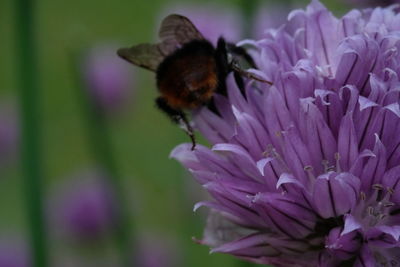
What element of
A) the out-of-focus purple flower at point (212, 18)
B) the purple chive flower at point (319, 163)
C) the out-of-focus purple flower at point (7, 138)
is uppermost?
the purple chive flower at point (319, 163)

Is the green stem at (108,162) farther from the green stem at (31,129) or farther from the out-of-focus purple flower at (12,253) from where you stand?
the out-of-focus purple flower at (12,253)

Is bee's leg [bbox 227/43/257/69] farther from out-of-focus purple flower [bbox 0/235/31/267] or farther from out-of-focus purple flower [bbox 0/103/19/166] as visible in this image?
out-of-focus purple flower [bbox 0/103/19/166]

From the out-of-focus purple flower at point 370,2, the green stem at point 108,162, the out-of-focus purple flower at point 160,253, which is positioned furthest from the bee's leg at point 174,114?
the out-of-focus purple flower at point 160,253

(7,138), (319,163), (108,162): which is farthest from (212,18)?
(319,163)

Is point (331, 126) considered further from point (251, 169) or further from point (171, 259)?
point (171, 259)

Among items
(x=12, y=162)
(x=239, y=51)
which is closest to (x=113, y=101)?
(x=12, y=162)

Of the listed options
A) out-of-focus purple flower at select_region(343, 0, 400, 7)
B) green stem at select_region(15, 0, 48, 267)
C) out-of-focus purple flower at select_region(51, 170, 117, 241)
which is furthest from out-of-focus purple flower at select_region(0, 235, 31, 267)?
out-of-focus purple flower at select_region(343, 0, 400, 7)

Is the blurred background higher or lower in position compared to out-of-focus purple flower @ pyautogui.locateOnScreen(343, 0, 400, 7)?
lower
